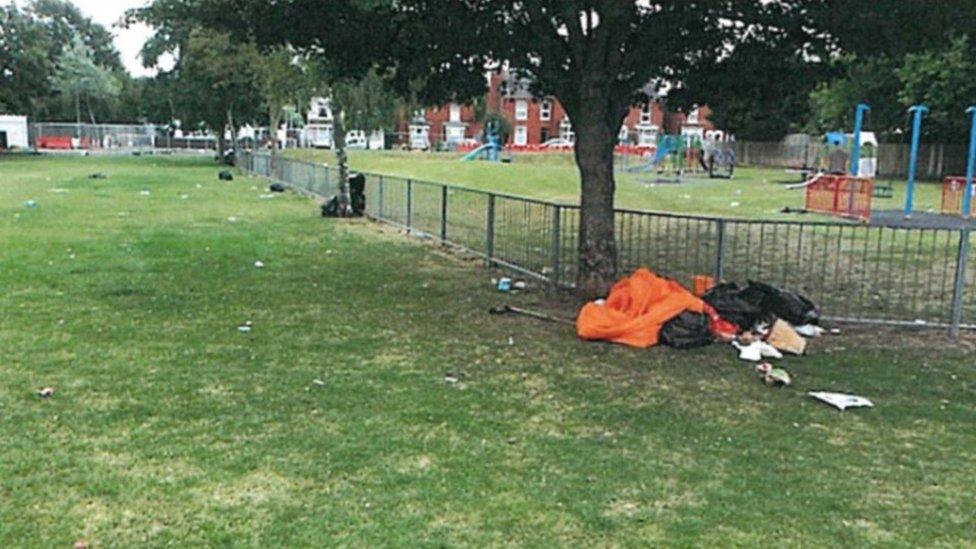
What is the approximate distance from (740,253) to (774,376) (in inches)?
292

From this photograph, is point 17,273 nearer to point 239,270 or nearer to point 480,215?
point 239,270

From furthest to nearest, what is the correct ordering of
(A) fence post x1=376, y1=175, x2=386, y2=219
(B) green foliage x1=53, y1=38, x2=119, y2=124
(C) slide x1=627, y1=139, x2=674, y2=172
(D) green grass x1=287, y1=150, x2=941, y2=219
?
(B) green foliage x1=53, y1=38, x2=119, y2=124 < (C) slide x1=627, y1=139, x2=674, y2=172 < (D) green grass x1=287, y1=150, x2=941, y2=219 < (A) fence post x1=376, y1=175, x2=386, y2=219

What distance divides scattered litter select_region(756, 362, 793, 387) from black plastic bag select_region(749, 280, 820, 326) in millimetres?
1366

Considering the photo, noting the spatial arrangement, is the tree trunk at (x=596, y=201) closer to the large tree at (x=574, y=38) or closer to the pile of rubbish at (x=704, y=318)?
the large tree at (x=574, y=38)

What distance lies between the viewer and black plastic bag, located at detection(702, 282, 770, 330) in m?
7.37

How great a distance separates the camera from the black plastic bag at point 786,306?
24.7 feet

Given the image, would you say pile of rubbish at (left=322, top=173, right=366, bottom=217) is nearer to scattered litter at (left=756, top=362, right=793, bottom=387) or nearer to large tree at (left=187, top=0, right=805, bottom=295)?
large tree at (left=187, top=0, right=805, bottom=295)

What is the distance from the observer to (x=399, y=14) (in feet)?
29.1

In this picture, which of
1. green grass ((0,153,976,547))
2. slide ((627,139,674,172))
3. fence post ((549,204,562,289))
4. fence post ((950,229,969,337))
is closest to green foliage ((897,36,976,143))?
slide ((627,139,674,172))

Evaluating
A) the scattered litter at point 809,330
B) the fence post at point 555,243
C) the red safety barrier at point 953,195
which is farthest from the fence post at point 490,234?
the red safety barrier at point 953,195

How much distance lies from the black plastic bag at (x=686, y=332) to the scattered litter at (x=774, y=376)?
0.72 m

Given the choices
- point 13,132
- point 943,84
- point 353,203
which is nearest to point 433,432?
point 353,203

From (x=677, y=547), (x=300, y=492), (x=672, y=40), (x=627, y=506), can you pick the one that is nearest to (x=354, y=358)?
(x=300, y=492)

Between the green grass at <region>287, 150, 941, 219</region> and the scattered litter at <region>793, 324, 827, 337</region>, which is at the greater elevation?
the green grass at <region>287, 150, 941, 219</region>
